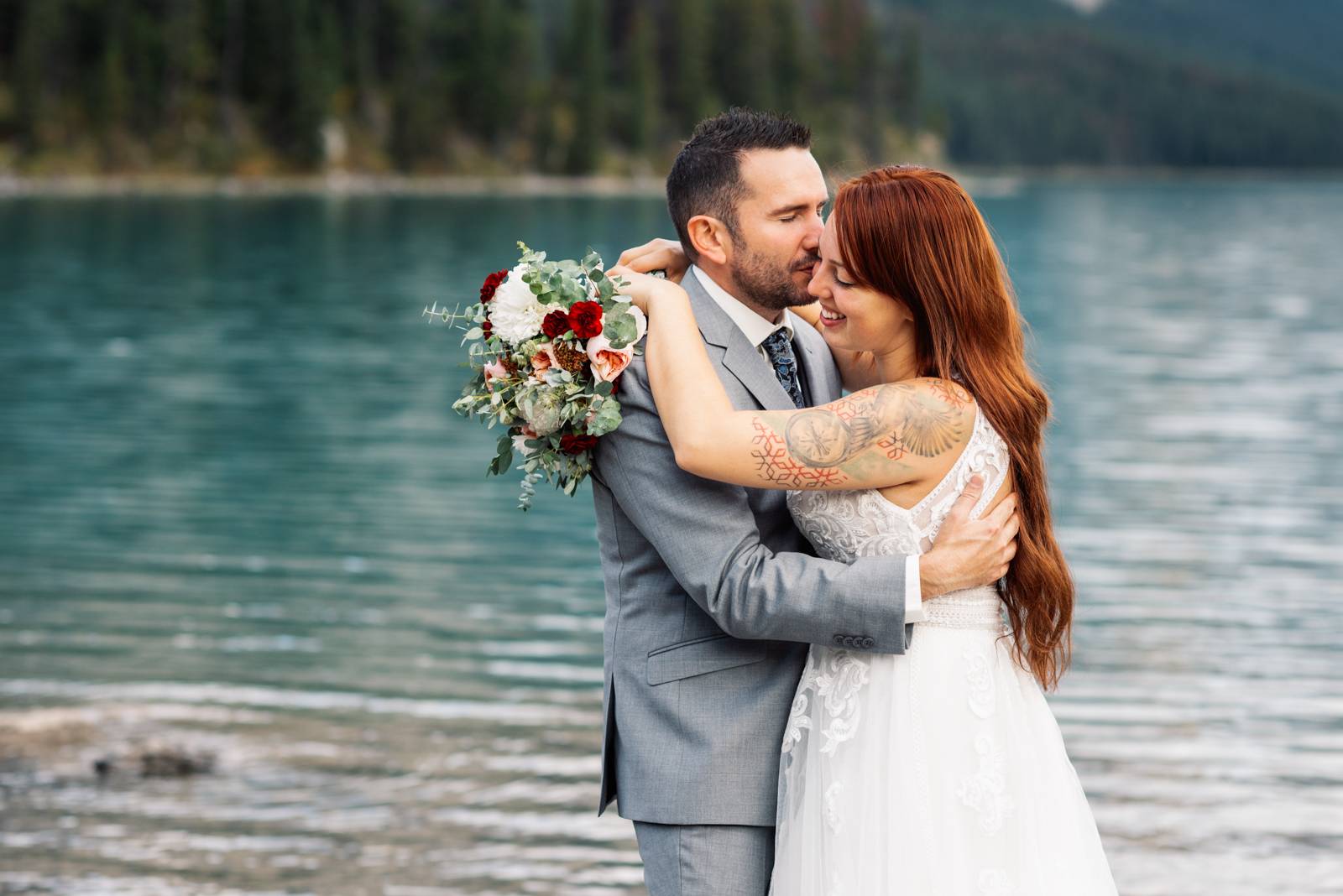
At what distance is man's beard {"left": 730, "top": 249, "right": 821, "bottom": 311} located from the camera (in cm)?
359

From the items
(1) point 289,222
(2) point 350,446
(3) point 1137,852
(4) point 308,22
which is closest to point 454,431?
(2) point 350,446

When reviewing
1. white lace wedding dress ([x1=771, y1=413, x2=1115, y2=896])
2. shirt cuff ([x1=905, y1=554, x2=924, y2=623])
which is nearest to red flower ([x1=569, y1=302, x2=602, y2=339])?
white lace wedding dress ([x1=771, y1=413, x2=1115, y2=896])

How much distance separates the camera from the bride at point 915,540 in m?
3.34

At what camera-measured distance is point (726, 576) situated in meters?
3.26

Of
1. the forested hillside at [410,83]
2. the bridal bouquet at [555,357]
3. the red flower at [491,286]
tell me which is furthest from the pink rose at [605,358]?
the forested hillside at [410,83]

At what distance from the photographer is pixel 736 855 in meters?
3.47

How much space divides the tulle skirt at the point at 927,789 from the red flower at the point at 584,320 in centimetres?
90

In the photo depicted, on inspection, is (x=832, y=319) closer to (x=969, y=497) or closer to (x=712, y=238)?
(x=712, y=238)

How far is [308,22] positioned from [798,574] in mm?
112900

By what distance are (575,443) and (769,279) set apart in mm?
612

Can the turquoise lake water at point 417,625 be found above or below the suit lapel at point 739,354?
below

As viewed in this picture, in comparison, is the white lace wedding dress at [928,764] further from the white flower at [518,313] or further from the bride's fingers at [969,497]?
Result: the white flower at [518,313]

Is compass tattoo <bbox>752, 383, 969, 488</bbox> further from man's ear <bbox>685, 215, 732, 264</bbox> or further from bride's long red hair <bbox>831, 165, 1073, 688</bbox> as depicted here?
man's ear <bbox>685, 215, 732, 264</bbox>

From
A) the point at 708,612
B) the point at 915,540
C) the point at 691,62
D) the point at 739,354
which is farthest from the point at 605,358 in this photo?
A: the point at 691,62
